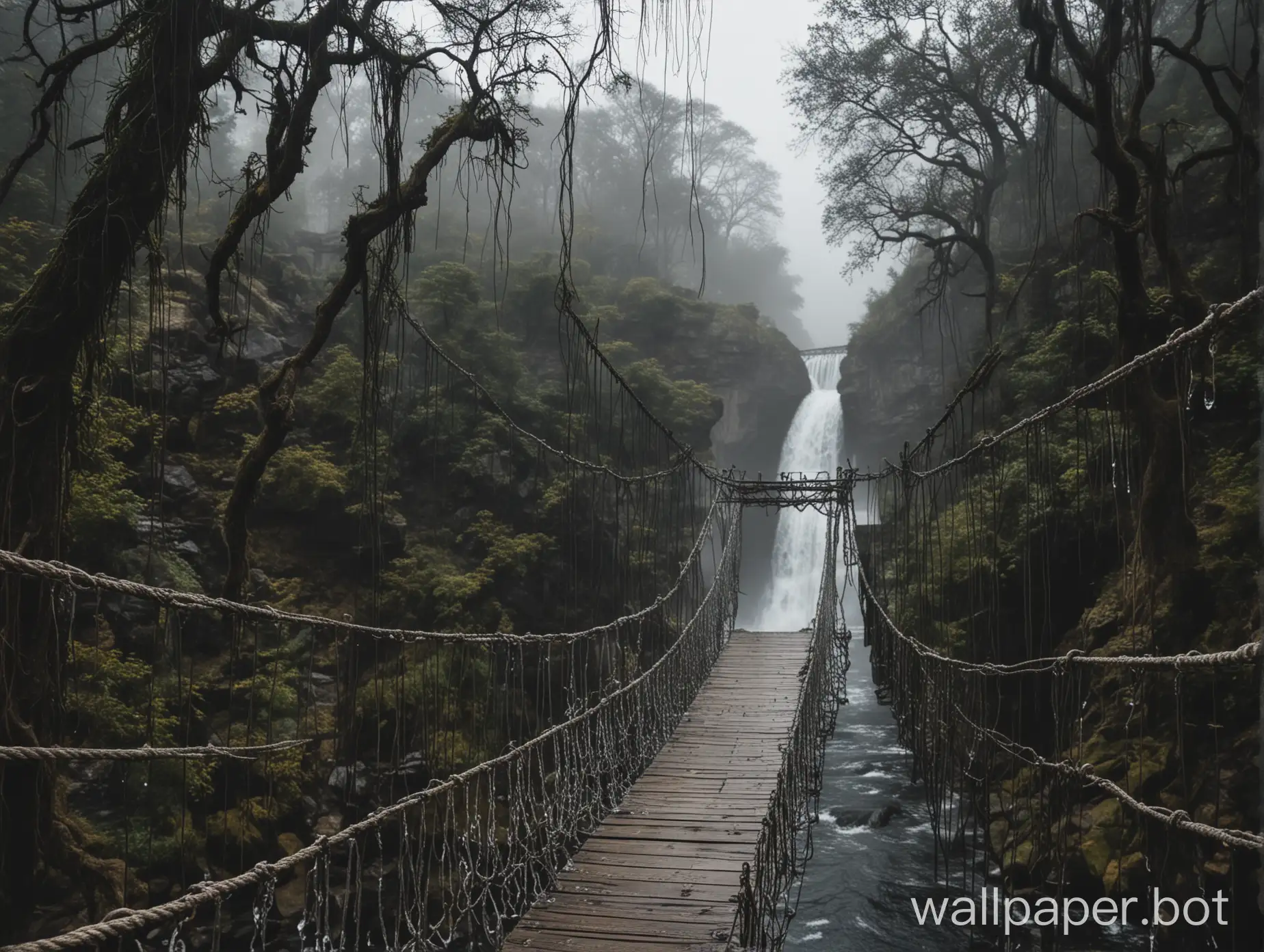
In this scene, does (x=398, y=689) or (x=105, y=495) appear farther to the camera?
(x=105, y=495)

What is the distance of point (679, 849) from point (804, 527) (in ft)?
35.5

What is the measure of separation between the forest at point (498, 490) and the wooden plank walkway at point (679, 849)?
0.16 metres

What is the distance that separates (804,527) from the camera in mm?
13711

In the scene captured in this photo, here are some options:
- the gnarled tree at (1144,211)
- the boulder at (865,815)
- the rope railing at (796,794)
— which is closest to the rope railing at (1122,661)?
the rope railing at (796,794)

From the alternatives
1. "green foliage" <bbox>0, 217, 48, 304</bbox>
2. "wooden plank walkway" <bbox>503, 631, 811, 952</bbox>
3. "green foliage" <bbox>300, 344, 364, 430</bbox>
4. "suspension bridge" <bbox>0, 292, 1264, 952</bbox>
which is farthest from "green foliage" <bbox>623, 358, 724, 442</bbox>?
"green foliage" <bbox>0, 217, 48, 304</bbox>

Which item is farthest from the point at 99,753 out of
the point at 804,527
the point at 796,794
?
the point at 804,527

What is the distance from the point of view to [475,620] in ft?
24.8

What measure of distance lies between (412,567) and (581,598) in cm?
212

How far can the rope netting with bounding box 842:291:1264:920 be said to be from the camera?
2410 millimetres

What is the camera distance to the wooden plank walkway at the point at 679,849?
2.54 metres

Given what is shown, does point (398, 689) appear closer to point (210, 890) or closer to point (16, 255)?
point (210, 890)

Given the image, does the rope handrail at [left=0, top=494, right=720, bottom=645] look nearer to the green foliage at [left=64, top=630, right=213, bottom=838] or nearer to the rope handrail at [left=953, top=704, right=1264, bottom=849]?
the rope handrail at [left=953, top=704, right=1264, bottom=849]

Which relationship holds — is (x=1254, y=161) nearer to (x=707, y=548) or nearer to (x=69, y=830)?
(x=69, y=830)

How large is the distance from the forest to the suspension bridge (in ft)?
0.15
